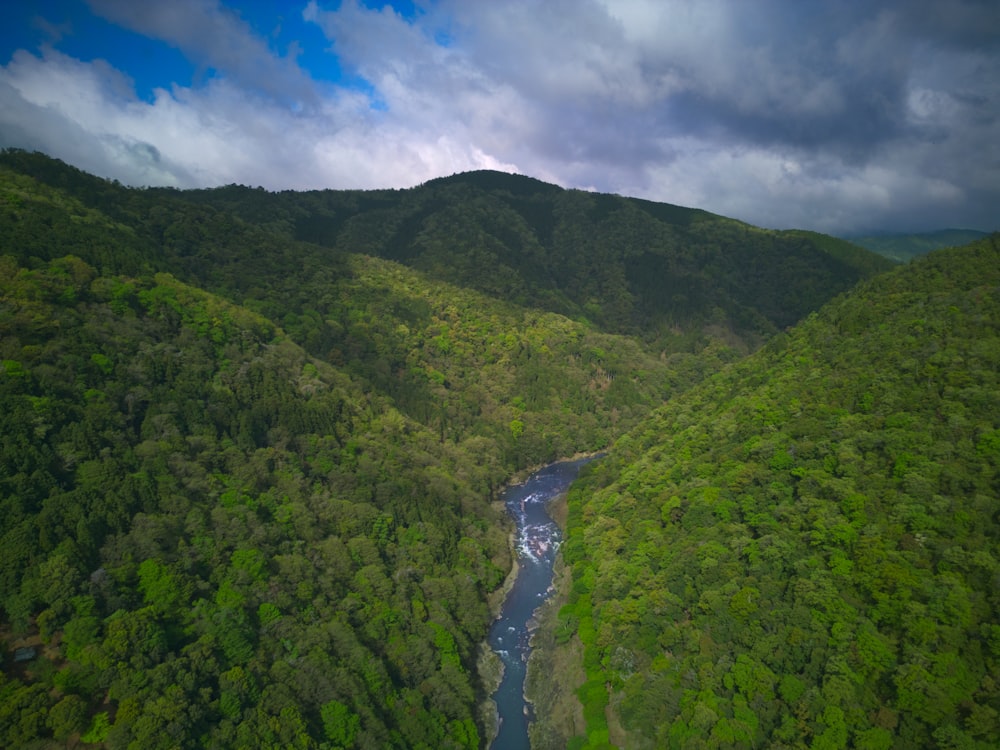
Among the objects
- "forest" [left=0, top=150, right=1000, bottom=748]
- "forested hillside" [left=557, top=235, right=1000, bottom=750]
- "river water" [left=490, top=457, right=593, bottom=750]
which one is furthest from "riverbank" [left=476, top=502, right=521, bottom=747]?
"forested hillside" [left=557, top=235, right=1000, bottom=750]

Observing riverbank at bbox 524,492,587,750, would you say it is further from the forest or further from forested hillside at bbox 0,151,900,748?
forested hillside at bbox 0,151,900,748

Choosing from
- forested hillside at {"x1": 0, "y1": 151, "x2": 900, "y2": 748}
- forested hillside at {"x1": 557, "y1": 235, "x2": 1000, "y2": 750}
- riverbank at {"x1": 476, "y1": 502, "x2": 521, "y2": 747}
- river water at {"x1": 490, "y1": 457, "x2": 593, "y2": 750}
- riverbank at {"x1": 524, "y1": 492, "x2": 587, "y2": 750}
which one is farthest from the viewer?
river water at {"x1": 490, "y1": 457, "x2": 593, "y2": 750}

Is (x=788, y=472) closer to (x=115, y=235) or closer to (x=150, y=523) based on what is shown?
(x=150, y=523)

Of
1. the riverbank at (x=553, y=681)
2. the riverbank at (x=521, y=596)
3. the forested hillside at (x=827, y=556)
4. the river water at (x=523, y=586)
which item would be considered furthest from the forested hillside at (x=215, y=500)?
the forested hillside at (x=827, y=556)

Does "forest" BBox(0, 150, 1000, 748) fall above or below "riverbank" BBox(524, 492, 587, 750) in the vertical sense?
above

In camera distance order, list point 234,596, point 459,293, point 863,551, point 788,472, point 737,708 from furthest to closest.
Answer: point 459,293
point 788,472
point 234,596
point 863,551
point 737,708

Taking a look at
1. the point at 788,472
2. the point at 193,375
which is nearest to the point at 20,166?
the point at 193,375
